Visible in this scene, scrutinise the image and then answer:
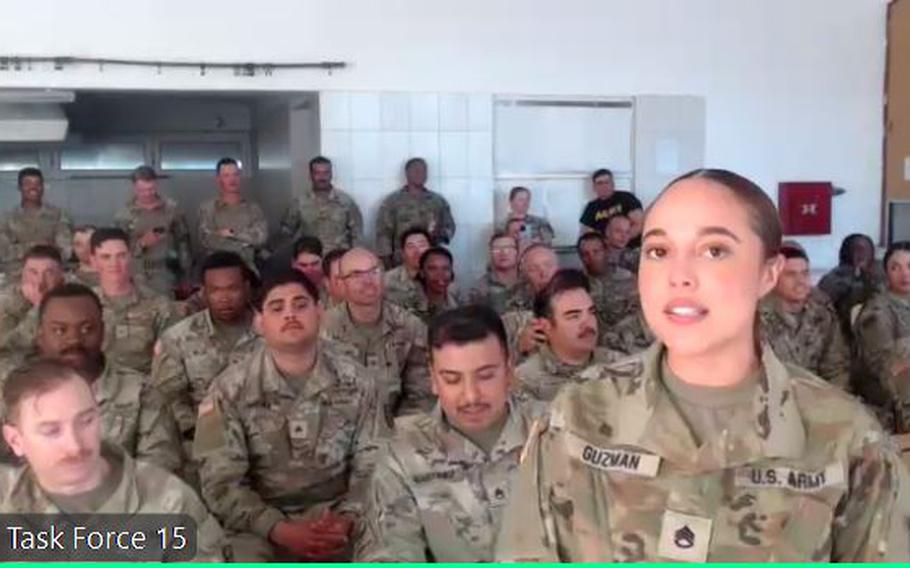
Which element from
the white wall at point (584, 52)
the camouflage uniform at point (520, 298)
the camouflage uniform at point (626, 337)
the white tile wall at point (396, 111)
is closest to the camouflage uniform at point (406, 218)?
the white tile wall at point (396, 111)

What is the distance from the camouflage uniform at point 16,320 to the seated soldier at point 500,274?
2267 millimetres

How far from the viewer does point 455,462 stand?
7.50ft

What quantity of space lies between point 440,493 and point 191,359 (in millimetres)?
1698

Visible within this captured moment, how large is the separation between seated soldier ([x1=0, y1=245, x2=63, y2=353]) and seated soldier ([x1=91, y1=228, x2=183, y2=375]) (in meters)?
0.18

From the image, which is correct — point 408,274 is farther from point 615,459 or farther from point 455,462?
point 615,459

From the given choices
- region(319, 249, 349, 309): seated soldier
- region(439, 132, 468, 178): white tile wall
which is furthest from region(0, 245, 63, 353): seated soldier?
region(439, 132, 468, 178): white tile wall

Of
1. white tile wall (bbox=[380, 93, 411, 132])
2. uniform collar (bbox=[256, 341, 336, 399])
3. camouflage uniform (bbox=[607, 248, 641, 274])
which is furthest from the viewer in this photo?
white tile wall (bbox=[380, 93, 411, 132])

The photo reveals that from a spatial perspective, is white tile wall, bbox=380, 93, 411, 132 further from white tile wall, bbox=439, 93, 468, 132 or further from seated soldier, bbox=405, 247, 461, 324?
seated soldier, bbox=405, 247, 461, 324

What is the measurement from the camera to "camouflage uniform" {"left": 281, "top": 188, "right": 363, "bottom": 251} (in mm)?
6438

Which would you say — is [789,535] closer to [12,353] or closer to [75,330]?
[75,330]

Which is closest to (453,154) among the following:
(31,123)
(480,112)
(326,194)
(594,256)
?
(480,112)

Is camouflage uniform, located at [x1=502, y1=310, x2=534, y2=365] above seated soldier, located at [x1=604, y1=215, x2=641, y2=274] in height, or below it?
below

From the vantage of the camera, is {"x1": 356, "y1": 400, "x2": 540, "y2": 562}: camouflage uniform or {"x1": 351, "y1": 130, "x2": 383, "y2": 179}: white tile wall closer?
{"x1": 356, "y1": 400, "x2": 540, "y2": 562}: camouflage uniform

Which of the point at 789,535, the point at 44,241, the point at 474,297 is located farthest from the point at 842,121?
the point at 789,535
